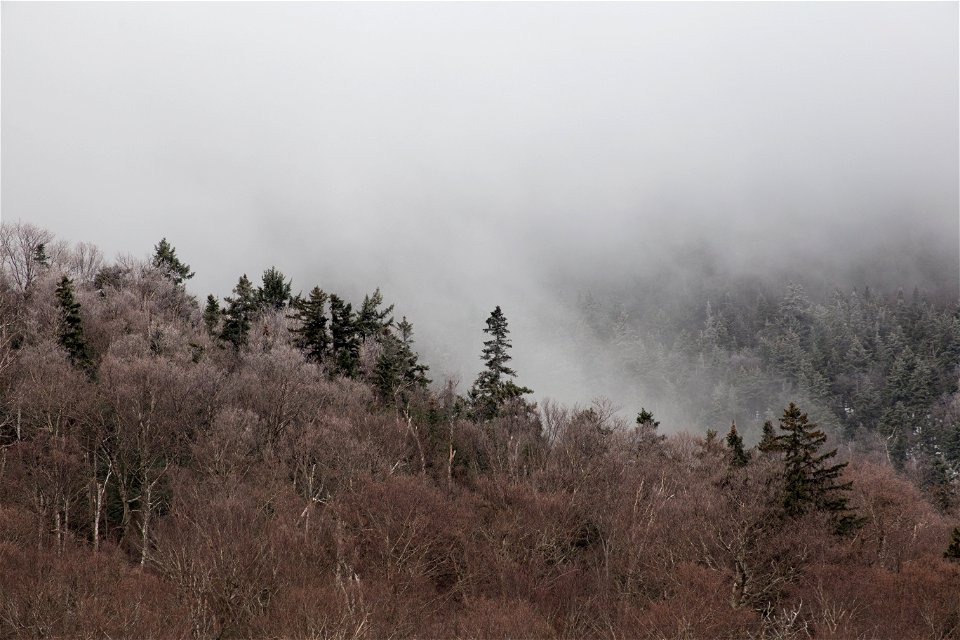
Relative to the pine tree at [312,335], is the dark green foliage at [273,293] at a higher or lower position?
higher

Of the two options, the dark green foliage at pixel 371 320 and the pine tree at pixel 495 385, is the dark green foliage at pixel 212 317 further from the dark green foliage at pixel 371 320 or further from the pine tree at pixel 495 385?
the pine tree at pixel 495 385

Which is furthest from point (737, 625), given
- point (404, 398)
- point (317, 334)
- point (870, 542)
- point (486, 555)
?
point (317, 334)

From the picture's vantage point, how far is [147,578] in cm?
3472

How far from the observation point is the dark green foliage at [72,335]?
56.3 m

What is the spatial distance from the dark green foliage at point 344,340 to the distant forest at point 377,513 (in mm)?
1398

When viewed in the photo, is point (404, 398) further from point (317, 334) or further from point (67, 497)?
point (67, 497)

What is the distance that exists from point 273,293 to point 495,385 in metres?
46.6

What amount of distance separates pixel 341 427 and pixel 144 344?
26.2 m

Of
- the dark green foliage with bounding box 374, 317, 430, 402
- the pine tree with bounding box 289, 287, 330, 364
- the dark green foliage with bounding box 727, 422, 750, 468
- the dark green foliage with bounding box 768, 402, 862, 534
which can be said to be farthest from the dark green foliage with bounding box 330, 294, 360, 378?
the dark green foliage with bounding box 768, 402, 862, 534

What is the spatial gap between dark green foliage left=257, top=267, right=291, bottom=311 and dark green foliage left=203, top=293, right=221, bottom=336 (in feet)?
25.6

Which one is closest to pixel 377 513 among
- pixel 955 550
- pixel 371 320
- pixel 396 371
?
pixel 396 371

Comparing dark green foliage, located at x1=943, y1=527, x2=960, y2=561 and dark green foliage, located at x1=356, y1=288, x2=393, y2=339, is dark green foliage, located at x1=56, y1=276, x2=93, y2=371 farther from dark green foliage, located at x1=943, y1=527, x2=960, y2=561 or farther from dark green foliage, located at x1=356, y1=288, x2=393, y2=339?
dark green foliage, located at x1=943, y1=527, x2=960, y2=561

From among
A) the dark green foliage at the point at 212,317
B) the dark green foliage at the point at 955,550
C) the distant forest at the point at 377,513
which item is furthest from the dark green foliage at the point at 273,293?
the dark green foliage at the point at 955,550

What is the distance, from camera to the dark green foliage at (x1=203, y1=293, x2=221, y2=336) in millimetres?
80787
